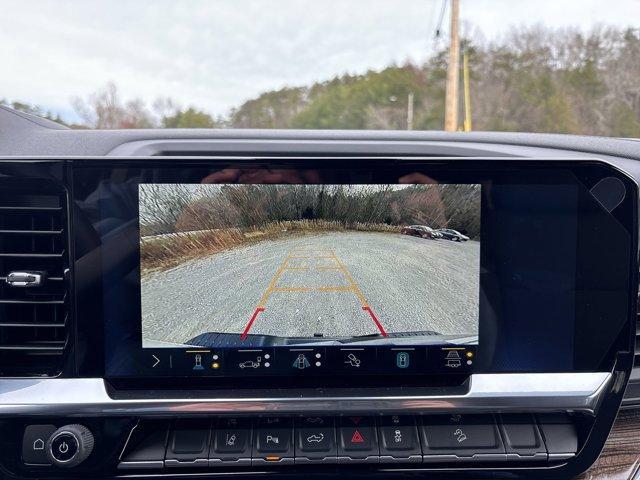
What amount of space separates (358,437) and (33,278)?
1.18 m

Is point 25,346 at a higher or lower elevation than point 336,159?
lower

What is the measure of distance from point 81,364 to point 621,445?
1941 mm

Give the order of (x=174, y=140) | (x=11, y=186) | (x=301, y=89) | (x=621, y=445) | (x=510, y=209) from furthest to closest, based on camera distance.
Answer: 1. (x=301, y=89)
2. (x=174, y=140)
3. (x=621, y=445)
4. (x=510, y=209)
5. (x=11, y=186)

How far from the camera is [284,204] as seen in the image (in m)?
1.65

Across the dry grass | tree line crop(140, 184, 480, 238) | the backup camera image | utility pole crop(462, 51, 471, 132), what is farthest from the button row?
utility pole crop(462, 51, 471, 132)

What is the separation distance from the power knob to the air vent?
8.0 inches

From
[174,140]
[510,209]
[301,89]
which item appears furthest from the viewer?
[301,89]

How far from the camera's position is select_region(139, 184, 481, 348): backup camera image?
5.36 ft

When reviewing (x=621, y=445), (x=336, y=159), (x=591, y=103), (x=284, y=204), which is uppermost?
(x=591, y=103)

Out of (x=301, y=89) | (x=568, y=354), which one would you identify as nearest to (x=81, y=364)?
(x=568, y=354)

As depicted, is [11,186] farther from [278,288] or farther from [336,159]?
[336,159]

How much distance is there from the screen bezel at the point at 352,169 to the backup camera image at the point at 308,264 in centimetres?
7

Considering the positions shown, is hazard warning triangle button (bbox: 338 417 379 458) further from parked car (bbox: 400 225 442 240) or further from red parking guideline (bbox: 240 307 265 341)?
parked car (bbox: 400 225 442 240)

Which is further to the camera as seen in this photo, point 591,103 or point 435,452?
point 591,103
